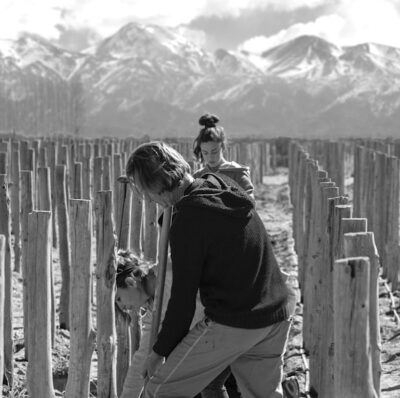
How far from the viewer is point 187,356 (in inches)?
94.3

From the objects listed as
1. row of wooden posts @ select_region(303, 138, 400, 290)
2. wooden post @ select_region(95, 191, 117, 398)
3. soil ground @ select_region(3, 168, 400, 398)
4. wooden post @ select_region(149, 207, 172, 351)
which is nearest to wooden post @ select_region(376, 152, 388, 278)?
row of wooden posts @ select_region(303, 138, 400, 290)

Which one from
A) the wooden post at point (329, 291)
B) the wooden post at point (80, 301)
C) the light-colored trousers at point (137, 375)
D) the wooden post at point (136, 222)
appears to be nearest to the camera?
the light-colored trousers at point (137, 375)

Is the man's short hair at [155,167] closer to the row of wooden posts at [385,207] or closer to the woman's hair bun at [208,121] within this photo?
the woman's hair bun at [208,121]

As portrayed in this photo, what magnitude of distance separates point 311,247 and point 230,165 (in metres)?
0.72

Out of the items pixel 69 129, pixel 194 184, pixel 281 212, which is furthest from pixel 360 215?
pixel 69 129

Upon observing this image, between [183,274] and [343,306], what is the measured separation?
0.52 meters

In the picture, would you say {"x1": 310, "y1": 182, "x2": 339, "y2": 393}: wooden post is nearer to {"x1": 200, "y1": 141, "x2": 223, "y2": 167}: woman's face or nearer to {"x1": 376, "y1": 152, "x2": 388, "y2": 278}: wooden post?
{"x1": 200, "y1": 141, "x2": 223, "y2": 167}: woman's face

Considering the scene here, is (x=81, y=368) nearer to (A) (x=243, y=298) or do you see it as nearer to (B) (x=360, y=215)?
(A) (x=243, y=298)

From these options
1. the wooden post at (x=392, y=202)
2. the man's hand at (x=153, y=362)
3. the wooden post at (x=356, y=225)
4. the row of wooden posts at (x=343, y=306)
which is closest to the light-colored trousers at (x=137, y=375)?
the man's hand at (x=153, y=362)

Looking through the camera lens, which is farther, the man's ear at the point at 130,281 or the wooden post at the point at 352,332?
the man's ear at the point at 130,281

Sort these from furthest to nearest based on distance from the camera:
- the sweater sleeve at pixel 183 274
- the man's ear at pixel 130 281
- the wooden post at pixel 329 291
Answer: the wooden post at pixel 329 291 < the man's ear at pixel 130 281 < the sweater sleeve at pixel 183 274

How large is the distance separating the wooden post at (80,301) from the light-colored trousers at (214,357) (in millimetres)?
576

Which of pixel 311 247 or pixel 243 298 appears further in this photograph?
pixel 311 247

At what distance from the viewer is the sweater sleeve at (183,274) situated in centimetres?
226
